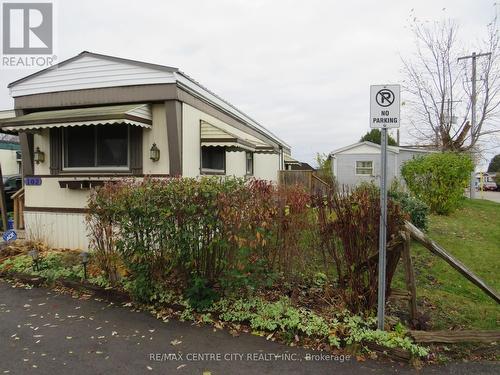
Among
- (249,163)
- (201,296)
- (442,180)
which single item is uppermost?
(249,163)

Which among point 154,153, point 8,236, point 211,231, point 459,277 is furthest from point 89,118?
point 459,277

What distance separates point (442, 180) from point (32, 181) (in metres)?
11.3

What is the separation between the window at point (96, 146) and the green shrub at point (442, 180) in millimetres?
9097

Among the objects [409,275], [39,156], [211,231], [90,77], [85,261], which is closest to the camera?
[409,275]

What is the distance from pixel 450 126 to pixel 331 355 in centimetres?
1892

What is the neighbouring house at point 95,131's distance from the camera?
21.4 ft

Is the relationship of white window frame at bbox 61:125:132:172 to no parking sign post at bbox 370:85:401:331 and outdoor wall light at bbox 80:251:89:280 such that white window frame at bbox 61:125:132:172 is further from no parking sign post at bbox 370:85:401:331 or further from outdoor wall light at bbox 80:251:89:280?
no parking sign post at bbox 370:85:401:331

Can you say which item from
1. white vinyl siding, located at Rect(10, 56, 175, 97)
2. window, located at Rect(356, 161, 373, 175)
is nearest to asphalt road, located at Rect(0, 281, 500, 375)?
white vinyl siding, located at Rect(10, 56, 175, 97)

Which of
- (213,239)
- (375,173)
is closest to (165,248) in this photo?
(213,239)

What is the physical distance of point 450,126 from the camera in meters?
18.5

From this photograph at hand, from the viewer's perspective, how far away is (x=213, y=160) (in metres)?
8.85

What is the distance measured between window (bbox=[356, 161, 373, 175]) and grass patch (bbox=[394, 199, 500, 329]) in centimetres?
1444

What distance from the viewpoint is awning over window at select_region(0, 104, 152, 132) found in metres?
6.05

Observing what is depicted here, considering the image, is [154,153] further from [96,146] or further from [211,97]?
[211,97]
